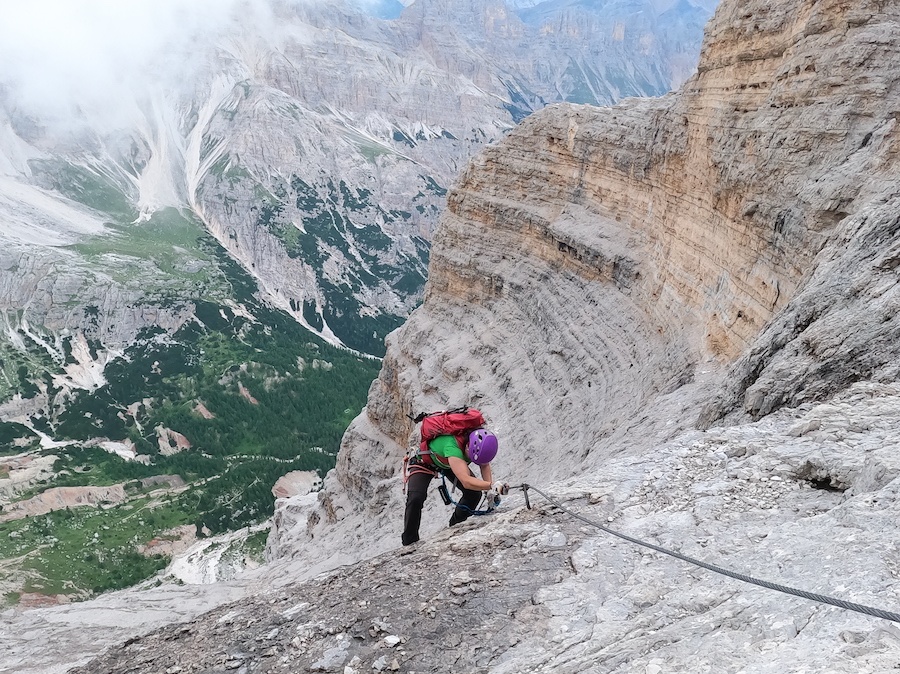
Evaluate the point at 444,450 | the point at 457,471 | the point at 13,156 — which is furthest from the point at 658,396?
the point at 13,156

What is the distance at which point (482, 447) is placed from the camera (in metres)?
8.72

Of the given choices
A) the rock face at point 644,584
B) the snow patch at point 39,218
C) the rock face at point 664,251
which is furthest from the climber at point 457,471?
the snow patch at point 39,218

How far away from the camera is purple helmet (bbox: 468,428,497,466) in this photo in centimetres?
872

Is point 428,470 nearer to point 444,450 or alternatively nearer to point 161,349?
point 444,450

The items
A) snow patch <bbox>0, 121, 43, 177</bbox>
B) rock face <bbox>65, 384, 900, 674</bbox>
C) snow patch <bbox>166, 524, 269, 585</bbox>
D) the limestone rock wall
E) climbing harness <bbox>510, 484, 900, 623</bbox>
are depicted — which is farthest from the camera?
snow patch <bbox>0, 121, 43, 177</bbox>

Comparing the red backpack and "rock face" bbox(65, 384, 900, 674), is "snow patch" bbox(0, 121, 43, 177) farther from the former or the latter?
"rock face" bbox(65, 384, 900, 674)

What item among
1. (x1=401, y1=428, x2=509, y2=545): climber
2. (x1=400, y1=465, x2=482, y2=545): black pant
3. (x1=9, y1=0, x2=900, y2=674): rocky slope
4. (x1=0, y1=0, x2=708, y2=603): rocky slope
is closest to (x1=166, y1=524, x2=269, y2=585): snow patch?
(x1=0, y1=0, x2=708, y2=603): rocky slope

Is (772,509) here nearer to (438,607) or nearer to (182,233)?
(438,607)

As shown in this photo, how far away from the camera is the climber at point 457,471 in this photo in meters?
8.74

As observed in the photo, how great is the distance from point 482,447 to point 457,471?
479 mm

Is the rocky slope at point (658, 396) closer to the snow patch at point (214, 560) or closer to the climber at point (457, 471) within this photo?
the climber at point (457, 471)

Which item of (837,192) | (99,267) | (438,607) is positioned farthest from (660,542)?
(99,267)

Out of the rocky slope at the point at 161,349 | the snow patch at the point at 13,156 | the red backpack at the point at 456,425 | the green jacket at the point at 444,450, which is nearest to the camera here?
the green jacket at the point at 444,450

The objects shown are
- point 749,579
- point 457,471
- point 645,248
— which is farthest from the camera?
point 645,248
